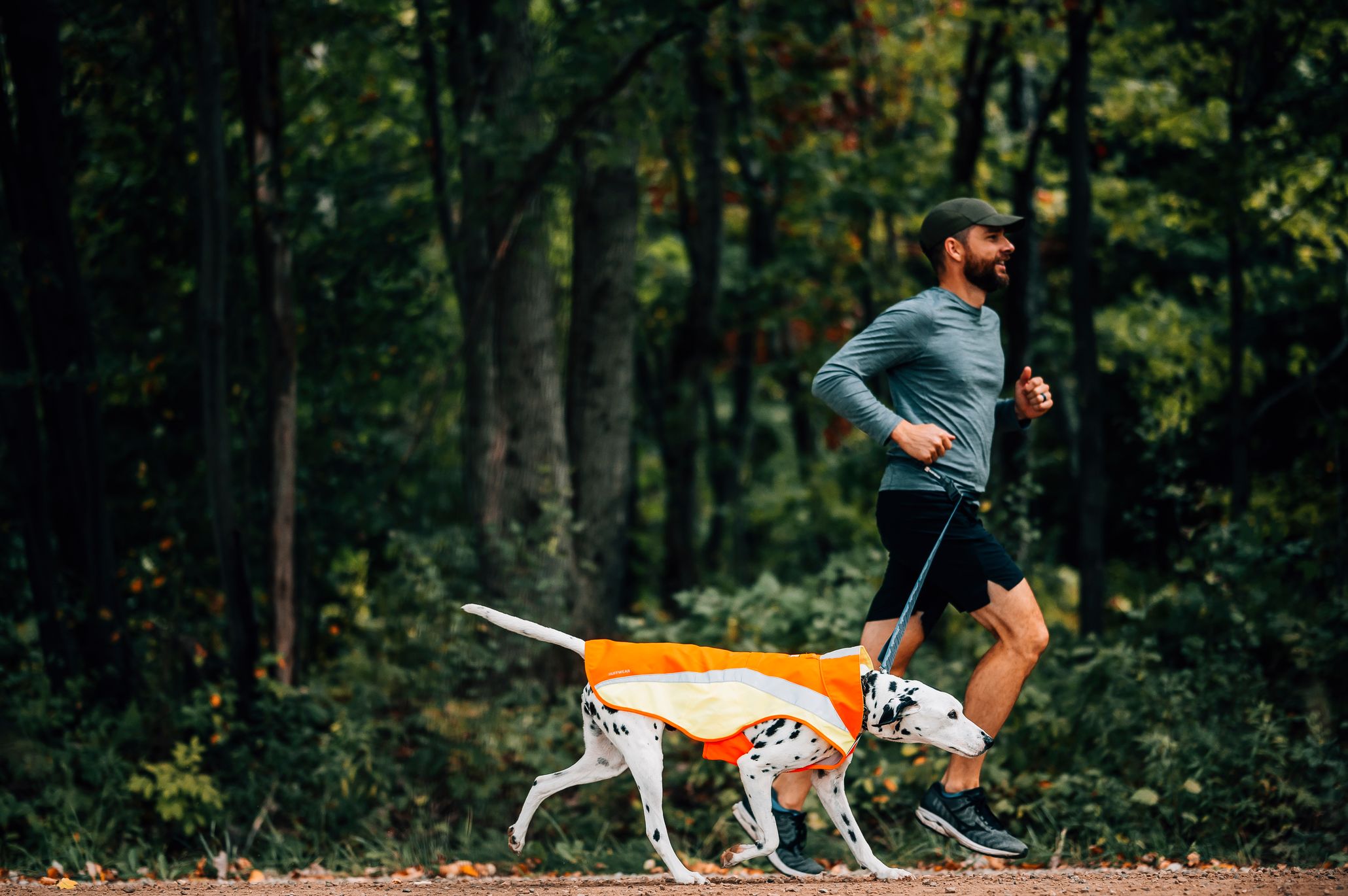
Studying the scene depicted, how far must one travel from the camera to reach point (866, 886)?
447 cm

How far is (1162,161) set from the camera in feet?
46.5

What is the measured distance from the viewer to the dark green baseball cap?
4691mm

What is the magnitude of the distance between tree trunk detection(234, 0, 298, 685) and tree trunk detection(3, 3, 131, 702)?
3.36 feet

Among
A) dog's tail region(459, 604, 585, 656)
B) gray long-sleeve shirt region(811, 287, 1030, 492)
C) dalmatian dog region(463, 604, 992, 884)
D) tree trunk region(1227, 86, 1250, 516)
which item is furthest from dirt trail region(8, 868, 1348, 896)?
tree trunk region(1227, 86, 1250, 516)

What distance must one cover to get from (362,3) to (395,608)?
472 cm

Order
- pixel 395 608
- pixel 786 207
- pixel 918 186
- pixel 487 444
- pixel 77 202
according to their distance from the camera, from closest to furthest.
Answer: pixel 395 608, pixel 487 444, pixel 77 202, pixel 918 186, pixel 786 207

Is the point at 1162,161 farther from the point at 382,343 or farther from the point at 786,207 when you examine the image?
the point at 382,343

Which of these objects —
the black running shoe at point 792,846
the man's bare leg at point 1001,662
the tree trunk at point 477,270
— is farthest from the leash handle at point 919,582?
the tree trunk at point 477,270

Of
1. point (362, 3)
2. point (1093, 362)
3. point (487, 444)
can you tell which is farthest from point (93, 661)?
point (1093, 362)

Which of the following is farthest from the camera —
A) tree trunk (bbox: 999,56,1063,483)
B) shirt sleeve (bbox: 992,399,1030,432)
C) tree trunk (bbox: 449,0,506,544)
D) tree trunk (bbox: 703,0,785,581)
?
tree trunk (bbox: 703,0,785,581)

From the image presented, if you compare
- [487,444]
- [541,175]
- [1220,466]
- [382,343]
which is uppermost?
[541,175]

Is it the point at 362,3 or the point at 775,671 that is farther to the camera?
the point at 362,3

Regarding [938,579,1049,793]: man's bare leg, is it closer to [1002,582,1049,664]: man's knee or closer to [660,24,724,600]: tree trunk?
[1002,582,1049,664]: man's knee

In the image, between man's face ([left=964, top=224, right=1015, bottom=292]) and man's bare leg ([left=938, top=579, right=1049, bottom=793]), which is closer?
man's bare leg ([left=938, top=579, right=1049, bottom=793])
